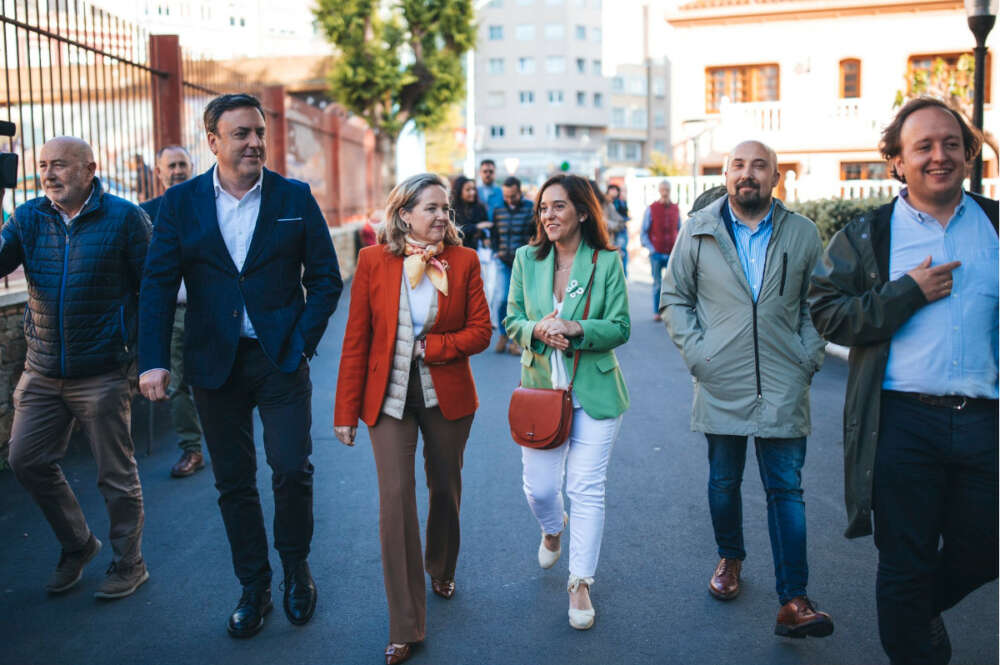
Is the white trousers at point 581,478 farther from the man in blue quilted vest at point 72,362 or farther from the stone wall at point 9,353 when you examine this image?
the stone wall at point 9,353

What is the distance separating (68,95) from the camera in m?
7.65

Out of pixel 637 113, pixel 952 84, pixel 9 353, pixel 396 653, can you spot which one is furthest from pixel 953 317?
pixel 637 113

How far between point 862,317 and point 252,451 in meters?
2.52

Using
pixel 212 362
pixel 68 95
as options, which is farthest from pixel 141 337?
pixel 68 95

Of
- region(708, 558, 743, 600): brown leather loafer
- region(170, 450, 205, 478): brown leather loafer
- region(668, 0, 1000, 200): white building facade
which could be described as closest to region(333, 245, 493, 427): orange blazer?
region(708, 558, 743, 600): brown leather loafer

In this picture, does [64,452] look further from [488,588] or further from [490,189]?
[490,189]

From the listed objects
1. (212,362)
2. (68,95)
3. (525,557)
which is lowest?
(525,557)

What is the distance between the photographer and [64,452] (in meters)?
4.55

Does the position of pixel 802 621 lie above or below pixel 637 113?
below

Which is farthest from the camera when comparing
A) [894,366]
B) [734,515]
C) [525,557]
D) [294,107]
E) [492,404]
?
[294,107]

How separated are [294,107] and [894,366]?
16417 mm

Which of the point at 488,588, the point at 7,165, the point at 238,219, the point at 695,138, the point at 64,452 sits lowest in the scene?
the point at 488,588

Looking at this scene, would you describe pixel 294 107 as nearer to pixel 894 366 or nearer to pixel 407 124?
pixel 407 124

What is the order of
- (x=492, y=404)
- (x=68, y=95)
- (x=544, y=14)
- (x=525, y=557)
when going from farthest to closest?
(x=544, y=14) < (x=492, y=404) < (x=68, y=95) < (x=525, y=557)
